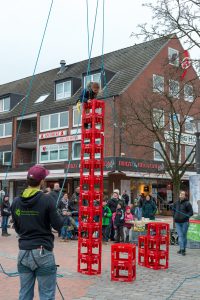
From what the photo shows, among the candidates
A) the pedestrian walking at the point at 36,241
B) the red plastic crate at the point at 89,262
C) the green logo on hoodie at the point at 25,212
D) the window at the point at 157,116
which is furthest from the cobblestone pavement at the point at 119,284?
the window at the point at 157,116

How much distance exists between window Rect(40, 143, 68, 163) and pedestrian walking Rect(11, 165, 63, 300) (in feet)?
99.5

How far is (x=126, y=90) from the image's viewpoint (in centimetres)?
3200

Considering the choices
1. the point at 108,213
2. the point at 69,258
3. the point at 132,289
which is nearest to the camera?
the point at 132,289

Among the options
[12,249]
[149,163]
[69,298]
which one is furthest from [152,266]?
[149,163]

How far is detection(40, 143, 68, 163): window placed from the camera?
3506 centimetres

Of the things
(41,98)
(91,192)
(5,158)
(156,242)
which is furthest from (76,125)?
(91,192)

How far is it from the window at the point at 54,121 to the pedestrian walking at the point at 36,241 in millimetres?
30790

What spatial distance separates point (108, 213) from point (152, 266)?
492 cm

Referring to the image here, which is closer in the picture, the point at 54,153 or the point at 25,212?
the point at 25,212

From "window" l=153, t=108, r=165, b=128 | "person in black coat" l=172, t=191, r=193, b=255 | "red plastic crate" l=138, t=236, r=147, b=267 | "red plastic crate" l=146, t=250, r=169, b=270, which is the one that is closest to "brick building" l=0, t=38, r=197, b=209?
"window" l=153, t=108, r=165, b=128

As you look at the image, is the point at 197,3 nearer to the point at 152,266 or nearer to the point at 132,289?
the point at 152,266

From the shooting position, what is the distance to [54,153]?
1420 inches

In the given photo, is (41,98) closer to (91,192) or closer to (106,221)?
(106,221)

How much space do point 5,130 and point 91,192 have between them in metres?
33.0
